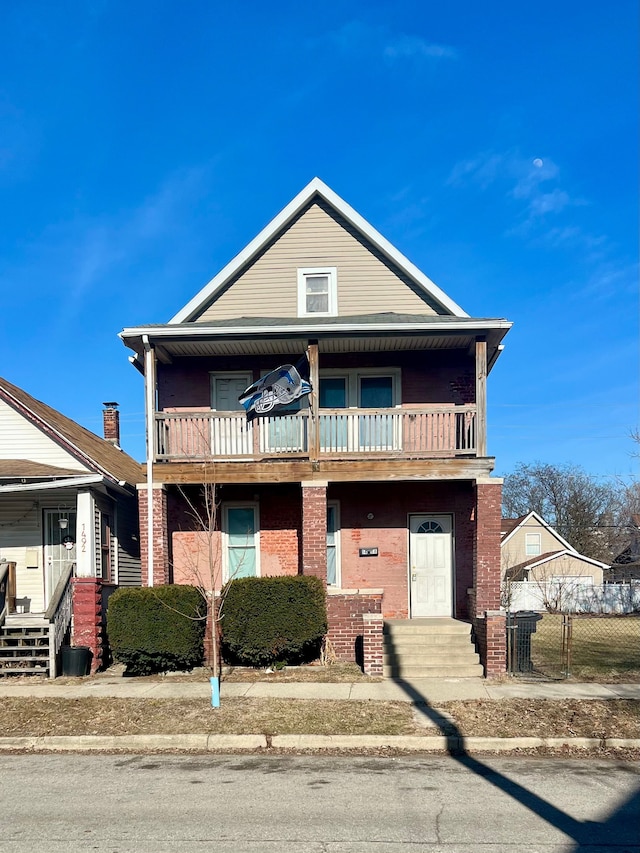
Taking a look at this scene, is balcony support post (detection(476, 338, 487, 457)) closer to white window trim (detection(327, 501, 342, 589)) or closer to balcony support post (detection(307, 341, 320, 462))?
balcony support post (detection(307, 341, 320, 462))

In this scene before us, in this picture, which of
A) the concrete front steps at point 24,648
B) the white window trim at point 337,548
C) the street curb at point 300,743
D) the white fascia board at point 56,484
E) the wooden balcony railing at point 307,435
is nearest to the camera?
the street curb at point 300,743

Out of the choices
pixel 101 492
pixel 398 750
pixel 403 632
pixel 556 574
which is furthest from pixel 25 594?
pixel 556 574

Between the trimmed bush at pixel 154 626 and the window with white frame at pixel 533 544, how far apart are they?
32692 millimetres

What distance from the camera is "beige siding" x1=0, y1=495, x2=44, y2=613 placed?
1358cm

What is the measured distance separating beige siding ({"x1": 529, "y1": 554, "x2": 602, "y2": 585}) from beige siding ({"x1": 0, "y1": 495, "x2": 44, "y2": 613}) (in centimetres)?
2763

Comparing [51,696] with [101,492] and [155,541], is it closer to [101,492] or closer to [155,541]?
[155,541]

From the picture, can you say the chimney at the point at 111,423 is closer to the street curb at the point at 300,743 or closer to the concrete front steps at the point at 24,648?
the concrete front steps at the point at 24,648


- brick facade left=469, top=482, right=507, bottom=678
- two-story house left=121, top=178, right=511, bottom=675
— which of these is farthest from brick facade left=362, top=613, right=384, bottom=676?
brick facade left=469, top=482, right=507, bottom=678

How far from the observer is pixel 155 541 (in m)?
12.1

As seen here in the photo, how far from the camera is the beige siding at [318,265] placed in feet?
46.7

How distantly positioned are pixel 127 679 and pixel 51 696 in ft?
4.57

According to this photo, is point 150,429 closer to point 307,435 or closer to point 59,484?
point 59,484

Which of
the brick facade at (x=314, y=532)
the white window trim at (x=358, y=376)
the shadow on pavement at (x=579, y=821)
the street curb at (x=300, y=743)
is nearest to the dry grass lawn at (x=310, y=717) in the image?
the street curb at (x=300, y=743)

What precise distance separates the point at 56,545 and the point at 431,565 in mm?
7979
